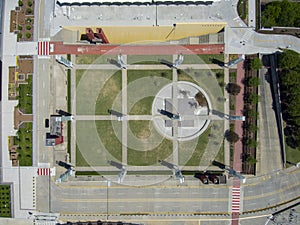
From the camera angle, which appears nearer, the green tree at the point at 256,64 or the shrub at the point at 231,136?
the green tree at the point at 256,64

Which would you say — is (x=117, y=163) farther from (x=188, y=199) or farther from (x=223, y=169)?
(x=223, y=169)

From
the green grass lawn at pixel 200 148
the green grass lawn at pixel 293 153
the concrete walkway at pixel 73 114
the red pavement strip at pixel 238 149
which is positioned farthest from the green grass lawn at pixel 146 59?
the green grass lawn at pixel 293 153

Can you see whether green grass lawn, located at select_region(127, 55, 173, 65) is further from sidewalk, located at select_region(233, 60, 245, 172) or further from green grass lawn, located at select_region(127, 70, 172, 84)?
sidewalk, located at select_region(233, 60, 245, 172)

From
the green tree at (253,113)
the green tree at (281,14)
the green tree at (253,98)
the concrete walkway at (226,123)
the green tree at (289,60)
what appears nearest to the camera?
the green tree at (289,60)

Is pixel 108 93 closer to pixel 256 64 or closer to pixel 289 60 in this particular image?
pixel 256 64

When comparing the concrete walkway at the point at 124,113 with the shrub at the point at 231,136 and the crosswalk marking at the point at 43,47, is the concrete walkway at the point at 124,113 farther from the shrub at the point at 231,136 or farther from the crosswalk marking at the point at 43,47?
the shrub at the point at 231,136

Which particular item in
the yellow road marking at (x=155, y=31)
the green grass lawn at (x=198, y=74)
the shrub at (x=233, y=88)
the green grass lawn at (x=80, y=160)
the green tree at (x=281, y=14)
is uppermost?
the green tree at (x=281, y=14)

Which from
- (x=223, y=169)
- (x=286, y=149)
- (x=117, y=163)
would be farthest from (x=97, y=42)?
(x=286, y=149)

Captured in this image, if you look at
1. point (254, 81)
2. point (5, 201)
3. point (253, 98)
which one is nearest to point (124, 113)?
point (253, 98)
